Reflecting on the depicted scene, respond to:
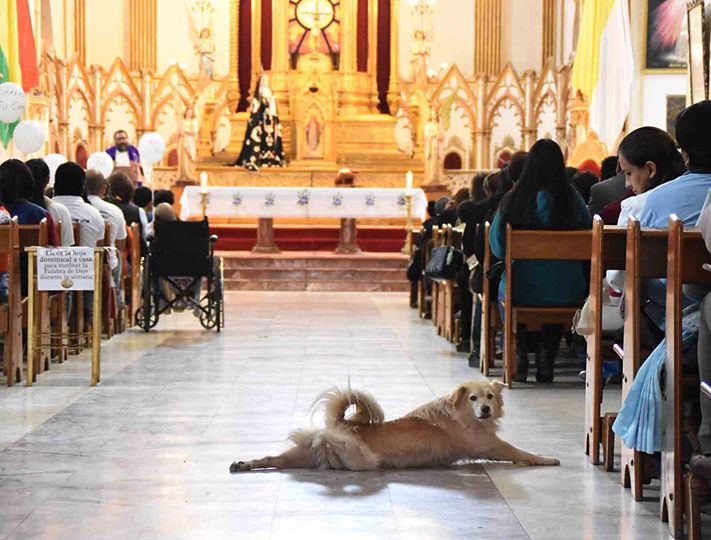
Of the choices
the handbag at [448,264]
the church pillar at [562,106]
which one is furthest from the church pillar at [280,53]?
the handbag at [448,264]

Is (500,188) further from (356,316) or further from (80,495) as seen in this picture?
(80,495)

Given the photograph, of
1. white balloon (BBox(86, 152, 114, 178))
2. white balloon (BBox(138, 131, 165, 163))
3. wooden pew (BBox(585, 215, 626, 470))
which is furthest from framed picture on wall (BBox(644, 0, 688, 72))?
wooden pew (BBox(585, 215, 626, 470))

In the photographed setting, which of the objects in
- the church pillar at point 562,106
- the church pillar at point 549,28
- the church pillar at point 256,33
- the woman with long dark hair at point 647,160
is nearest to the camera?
the woman with long dark hair at point 647,160

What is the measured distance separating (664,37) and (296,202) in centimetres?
508

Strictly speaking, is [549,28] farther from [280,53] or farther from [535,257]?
[535,257]

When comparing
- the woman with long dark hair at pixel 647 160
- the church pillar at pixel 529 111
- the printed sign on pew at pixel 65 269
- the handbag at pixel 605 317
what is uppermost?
the church pillar at pixel 529 111

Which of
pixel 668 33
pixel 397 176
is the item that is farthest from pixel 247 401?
pixel 397 176

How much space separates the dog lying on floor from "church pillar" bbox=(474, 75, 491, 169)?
1625 centimetres

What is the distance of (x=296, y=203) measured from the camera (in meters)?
16.7

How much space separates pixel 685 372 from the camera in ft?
14.0

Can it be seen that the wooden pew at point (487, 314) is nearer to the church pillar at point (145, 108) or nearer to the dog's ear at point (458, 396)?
the dog's ear at point (458, 396)

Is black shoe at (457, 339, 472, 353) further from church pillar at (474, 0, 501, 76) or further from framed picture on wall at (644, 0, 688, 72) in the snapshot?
church pillar at (474, 0, 501, 76)

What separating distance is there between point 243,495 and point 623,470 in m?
1.38

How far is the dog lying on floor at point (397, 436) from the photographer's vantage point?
16.2 feet
